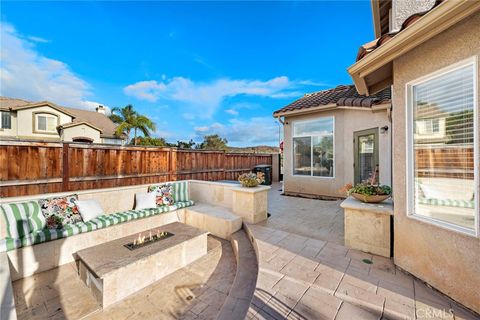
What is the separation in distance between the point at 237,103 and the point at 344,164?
15.4 metres

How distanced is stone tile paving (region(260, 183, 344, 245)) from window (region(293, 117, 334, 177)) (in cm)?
135

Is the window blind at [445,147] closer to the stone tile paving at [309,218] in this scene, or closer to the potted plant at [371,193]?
the potted plant at [371,193]

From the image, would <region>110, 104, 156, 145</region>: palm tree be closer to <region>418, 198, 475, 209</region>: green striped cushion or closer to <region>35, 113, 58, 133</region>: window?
<region>35, 113, 58, 133</region>: window

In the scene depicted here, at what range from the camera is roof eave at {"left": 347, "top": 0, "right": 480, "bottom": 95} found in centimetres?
176

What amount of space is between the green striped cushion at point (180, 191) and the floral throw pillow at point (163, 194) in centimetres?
13

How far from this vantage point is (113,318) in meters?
2.39

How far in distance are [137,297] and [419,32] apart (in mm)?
4894

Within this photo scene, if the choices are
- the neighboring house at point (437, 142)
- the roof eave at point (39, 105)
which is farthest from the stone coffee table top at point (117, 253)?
the roof eave at point (39, 105)

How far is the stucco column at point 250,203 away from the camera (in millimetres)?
4676

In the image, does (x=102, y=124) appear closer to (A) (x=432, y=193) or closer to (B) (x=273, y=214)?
(B) (x=273, y=214)

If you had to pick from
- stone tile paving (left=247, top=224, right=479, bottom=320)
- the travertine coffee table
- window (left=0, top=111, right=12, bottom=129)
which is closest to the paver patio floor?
stone tile paving (left=247, top=224, right=479, bottom=320)

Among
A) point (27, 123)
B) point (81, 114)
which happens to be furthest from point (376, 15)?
point (81, 114)

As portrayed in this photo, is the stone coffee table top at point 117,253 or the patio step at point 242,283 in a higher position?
the stone coffee table top at point 117,253

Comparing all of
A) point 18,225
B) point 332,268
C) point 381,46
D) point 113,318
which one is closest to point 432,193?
point 332,268
